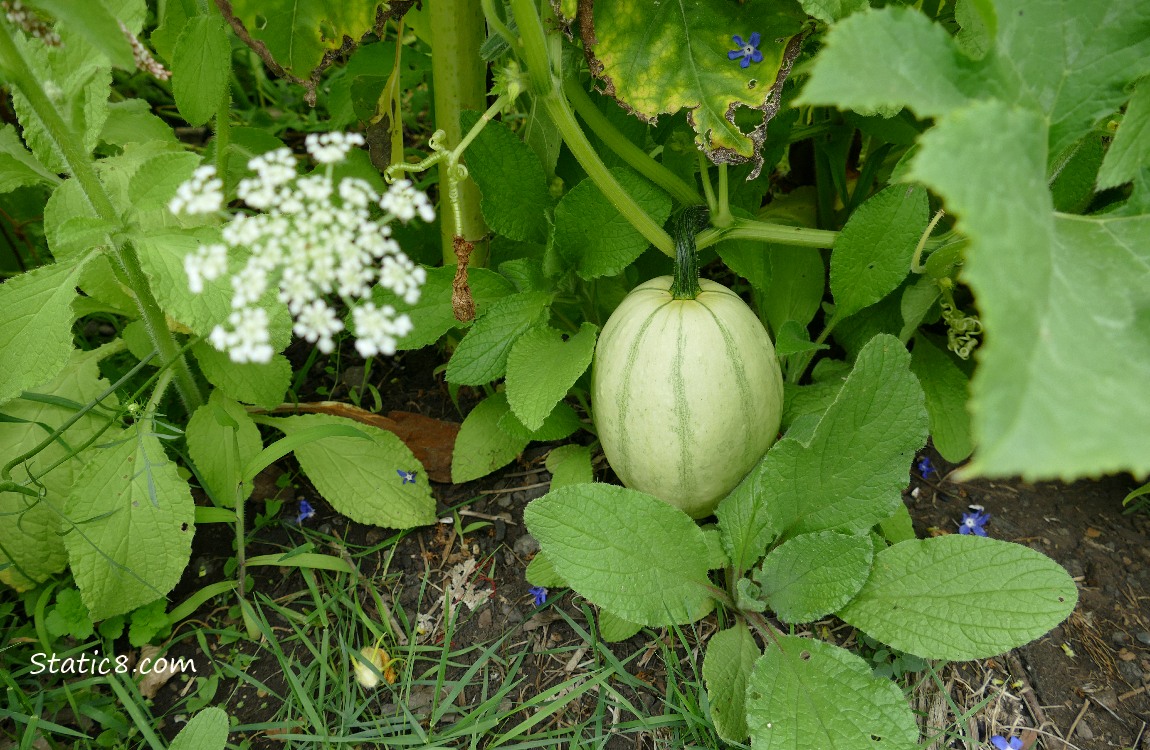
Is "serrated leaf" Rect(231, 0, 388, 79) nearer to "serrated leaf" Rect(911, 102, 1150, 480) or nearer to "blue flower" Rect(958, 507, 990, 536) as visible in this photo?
"serrated leaf" Rect(911, 102, 1150, 480)

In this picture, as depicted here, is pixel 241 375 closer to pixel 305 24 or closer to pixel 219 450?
pixel 219 450

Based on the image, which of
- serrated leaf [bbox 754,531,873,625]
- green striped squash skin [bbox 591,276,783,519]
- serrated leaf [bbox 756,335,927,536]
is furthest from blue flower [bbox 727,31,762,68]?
serrated leaf [bbox 754,531,873,625]

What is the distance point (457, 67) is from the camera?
77.7 inches

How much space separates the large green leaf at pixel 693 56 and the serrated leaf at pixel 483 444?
84 cm

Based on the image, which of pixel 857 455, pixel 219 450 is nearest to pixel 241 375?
pixel 219 450

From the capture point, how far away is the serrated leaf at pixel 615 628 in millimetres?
1828

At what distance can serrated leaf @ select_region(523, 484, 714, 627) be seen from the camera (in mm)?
1712

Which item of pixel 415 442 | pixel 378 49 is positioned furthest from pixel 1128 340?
pixel 378 49

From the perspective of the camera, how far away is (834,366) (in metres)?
2.21

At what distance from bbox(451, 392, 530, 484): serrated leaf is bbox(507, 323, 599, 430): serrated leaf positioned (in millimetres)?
262

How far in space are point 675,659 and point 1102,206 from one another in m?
1.43

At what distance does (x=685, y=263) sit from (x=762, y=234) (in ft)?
0.71

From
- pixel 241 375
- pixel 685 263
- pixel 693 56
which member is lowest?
pixel 241 375

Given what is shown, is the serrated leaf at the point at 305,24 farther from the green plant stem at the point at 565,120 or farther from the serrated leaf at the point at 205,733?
the serrated leaf at the point at 205,733
